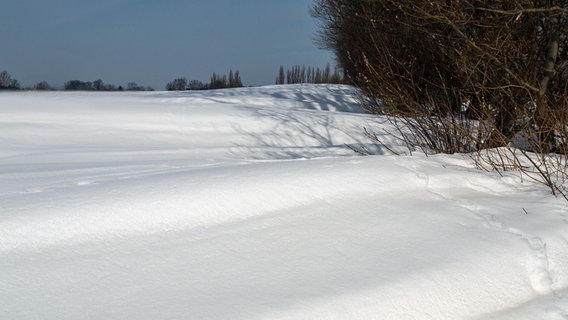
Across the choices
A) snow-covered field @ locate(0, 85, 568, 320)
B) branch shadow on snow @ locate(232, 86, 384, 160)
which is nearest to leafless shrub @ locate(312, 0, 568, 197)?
branch shadow on snow @ locate(232, 86, 384, 160)

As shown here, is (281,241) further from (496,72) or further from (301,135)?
(301,135)

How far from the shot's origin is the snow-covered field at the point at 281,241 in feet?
6.70

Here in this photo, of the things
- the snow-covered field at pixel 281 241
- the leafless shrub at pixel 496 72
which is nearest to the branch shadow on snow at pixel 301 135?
the leafless shrub at pixel 496 72

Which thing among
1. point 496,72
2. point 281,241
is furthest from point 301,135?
point 281,241

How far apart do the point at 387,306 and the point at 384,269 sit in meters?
0.27

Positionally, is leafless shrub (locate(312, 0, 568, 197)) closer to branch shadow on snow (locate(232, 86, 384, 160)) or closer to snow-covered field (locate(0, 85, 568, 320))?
branch shadow on snow (locate(232, 86, 384, 160))

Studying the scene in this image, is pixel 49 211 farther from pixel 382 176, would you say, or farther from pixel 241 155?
pixel 241 155

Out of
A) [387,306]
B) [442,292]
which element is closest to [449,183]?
[442,292]

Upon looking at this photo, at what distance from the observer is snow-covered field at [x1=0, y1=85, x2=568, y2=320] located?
2.04m

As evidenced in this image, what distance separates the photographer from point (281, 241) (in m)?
2.53

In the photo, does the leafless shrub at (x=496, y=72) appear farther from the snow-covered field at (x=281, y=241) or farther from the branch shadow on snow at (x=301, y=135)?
the snow-covered field at (x=281, y=241)

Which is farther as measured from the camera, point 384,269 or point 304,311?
point 384,269

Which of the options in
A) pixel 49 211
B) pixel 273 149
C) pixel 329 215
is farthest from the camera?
pixel 273 149

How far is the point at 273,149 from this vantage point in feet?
20.4
